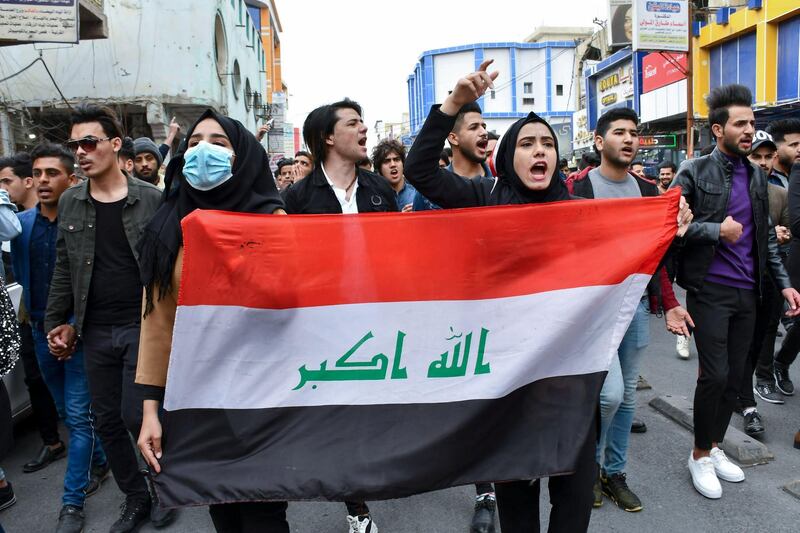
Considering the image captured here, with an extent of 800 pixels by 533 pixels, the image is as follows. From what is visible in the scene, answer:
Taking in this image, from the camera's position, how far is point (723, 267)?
3535 mm

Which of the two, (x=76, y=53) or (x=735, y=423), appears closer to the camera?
(x=735, y=423)

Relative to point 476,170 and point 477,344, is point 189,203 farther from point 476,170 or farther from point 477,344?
point 476,170

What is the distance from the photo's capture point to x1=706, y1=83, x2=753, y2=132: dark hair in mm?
3582

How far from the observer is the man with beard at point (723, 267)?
11.5 feet

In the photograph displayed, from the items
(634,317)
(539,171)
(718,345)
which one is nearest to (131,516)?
(539,171)

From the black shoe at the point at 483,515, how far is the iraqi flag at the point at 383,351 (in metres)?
1.17

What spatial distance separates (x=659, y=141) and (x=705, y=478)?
16.5m

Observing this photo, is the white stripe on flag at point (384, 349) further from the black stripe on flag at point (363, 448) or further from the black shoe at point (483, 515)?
the black shoe at point (483, 515)

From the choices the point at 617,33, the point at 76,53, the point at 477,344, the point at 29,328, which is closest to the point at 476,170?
the point at 477,344

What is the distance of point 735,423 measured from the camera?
4578mm

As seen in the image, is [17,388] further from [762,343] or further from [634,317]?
[762,343]

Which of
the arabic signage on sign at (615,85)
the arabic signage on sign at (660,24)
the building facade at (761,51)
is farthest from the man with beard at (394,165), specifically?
the arabic signage on sign at (615,85)

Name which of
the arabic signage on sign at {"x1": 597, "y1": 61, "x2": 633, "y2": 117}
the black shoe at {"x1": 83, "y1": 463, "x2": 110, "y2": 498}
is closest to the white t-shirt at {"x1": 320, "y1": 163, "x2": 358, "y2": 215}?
the black shoe at {"x1": 83, "y1": 463, "x2": 110, "y2": 498}

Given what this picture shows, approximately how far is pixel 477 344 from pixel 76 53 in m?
16.5
